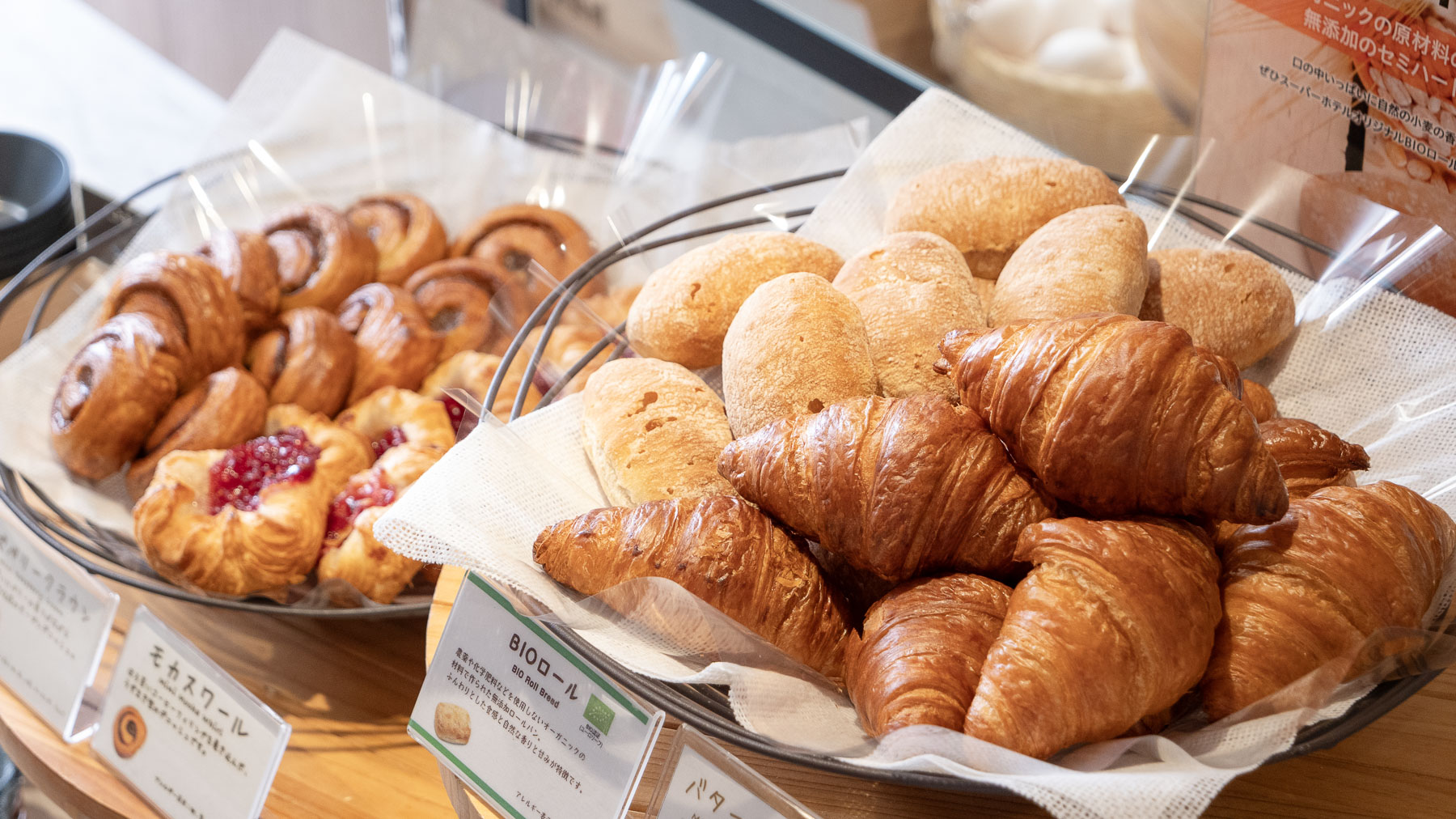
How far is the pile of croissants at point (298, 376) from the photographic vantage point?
1.14 meters

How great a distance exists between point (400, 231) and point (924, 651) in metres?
A: 1.29

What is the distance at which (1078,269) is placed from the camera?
2.67ft

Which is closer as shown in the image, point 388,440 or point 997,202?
point 997,202

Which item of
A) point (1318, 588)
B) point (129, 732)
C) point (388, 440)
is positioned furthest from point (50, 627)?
point (1318, 588)

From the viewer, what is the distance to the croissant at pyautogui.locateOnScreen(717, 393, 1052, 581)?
25.2 inches

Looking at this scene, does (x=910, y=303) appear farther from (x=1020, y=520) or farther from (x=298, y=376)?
(x=298, y=376)

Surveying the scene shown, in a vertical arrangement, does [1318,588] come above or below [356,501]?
above

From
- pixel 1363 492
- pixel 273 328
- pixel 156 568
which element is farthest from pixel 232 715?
pixel 1363 492

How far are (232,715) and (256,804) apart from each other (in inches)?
2.9

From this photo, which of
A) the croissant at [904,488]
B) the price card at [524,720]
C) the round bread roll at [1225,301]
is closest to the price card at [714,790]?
the price card at [524,720]

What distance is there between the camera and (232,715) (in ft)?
2.94

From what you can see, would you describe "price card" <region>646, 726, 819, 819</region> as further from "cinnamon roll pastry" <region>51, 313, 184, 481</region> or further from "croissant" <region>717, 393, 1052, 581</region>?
"cinnamon roll pastry" <region>51, 313, 184, 481</region>

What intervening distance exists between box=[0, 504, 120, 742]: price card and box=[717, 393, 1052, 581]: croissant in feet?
2.27

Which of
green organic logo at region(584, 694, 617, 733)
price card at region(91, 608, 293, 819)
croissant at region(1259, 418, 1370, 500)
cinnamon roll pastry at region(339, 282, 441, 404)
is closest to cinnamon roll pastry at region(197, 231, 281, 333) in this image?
cinnamon roll pastry at region(339, 282, 441, 404)
